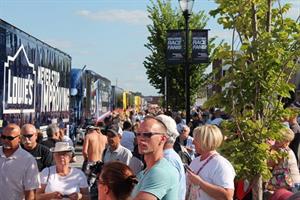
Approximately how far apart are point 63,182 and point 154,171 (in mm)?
2692

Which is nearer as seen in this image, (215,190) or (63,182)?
(215,190)

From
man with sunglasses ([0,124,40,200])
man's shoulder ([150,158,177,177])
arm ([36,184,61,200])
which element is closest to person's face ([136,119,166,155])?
man's shoulder ([150,158,177,177])

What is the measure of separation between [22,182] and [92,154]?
4467 millimetres

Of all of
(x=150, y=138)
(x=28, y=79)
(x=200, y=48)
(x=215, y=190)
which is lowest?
(x=215, y=190)

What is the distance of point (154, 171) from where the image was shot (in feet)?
12.6

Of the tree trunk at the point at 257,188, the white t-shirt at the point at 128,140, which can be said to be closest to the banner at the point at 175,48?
the white t-shirt at the point at 128,140

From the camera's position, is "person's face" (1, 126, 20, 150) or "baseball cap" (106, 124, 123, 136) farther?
"baseball cap" (106, 124, 123, 136)

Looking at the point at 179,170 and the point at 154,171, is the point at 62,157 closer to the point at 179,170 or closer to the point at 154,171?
the point at 179,170

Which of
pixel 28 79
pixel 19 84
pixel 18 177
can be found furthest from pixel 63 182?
pixel 28 79

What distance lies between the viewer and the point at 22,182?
6203mm

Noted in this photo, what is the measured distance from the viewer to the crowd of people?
3752 millimetres

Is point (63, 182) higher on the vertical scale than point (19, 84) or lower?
lower

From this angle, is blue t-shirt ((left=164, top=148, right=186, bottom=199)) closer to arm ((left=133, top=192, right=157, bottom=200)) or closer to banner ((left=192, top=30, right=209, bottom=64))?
arm ((left=133, top=192, right=157, bottom=200))

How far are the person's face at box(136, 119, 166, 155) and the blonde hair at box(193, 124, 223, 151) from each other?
133 centimetres
